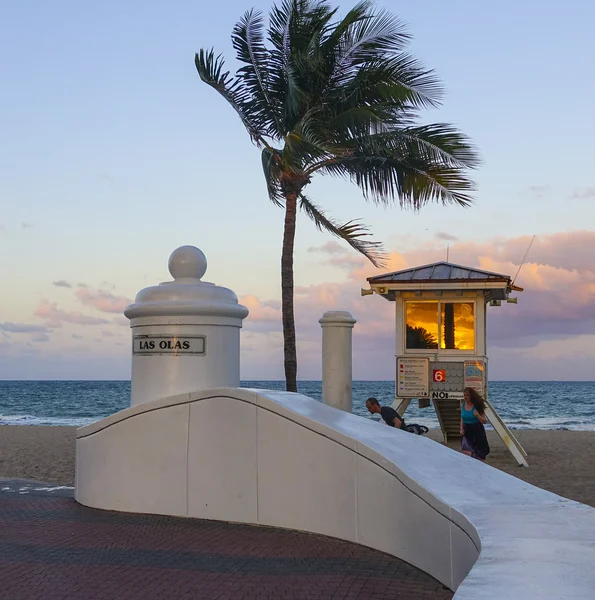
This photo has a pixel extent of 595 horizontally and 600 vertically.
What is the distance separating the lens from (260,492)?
7551 millimetres

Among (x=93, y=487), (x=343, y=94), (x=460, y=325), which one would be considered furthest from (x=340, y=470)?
(x=343, y=94)

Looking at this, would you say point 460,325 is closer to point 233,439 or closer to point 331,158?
point 331,158

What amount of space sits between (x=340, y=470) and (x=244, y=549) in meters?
1.05

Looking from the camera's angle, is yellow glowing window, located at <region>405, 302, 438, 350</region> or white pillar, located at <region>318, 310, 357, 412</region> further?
yellow glowing window, located at <region>405, 302, 438, 350</region>

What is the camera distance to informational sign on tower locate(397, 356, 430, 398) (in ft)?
55.5

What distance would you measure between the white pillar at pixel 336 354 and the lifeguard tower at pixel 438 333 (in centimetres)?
550

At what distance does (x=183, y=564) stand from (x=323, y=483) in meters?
1.54

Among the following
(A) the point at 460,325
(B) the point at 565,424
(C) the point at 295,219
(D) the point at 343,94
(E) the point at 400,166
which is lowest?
(B) the point at 565,424

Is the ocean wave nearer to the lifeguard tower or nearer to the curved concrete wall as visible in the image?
the lifeguard tower

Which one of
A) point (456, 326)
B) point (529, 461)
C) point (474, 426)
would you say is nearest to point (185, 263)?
point (474, 426)

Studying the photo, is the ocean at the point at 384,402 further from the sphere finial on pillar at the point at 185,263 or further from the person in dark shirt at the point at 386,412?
the sphere finial on pillar at the point at 185,263

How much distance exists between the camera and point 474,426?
42.3ft

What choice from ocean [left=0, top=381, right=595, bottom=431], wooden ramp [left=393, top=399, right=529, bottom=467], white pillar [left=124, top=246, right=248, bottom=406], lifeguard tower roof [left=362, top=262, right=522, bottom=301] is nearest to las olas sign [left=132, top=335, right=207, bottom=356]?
white pillar [left=124, top=246, right=248, bottom=406]

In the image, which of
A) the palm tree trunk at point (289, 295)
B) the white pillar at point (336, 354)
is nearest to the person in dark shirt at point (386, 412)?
the white pillar at point (336, 354)
